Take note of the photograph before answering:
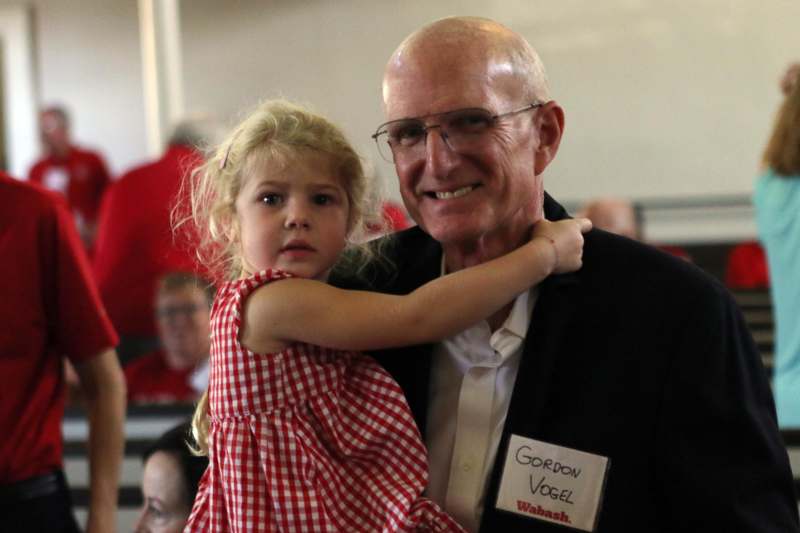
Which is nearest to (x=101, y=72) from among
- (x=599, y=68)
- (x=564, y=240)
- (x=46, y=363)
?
(x=599, y=68)

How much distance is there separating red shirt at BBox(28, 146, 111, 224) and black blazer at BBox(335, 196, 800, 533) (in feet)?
24.3

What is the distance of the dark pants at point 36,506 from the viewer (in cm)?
221

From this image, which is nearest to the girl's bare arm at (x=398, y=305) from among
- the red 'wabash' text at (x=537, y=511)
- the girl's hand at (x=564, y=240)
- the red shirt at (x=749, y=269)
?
the girl's hand at (x=564, y=240)

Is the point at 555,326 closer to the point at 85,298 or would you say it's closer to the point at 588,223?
the point at 588,223

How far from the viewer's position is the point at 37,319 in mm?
2246

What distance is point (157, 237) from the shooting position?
4523mm

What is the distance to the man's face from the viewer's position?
1.67m

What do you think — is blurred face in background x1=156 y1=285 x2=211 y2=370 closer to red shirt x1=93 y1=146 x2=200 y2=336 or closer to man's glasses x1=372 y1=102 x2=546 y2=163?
red shirt x1=93 y1=146 x2=200 y2=336

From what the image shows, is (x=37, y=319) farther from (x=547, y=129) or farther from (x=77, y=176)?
(x=77, y=176)

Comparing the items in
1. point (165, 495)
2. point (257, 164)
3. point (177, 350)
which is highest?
point (257, 164)

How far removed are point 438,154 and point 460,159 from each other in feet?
0.12

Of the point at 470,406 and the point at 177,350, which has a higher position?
the point at 470,406

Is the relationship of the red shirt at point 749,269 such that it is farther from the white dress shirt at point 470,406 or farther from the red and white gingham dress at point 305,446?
the red and white gingham dress at point 305,446

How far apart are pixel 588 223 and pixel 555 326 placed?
0.58ft
